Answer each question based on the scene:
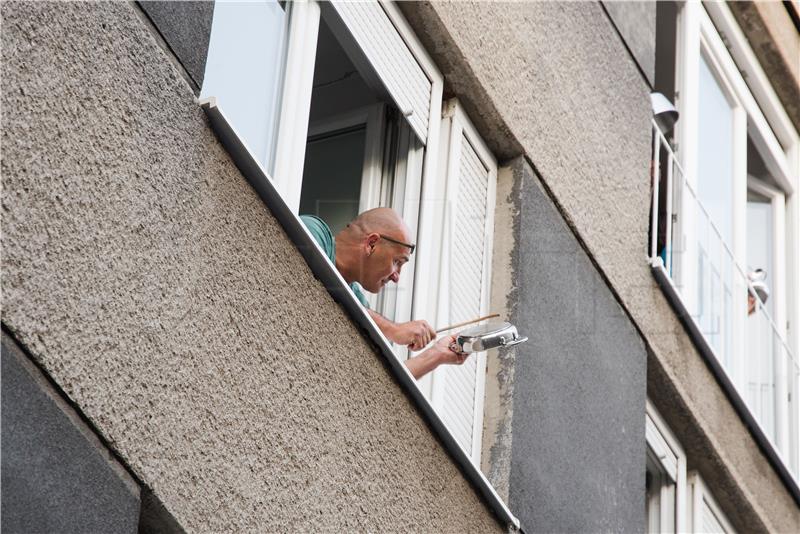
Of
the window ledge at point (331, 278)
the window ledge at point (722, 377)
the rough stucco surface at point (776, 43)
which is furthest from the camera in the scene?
the rough stucco surface at point (776, 43)

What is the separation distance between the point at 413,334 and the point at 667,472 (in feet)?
10.8

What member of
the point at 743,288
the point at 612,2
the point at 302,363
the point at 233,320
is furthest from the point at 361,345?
the point at 743,288

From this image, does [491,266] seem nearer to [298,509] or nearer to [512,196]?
[512,196]

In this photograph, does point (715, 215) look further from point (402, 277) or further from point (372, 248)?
point (372, 248)

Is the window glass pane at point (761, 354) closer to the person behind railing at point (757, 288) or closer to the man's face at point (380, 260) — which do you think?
the person behind railing at point (757, 288)

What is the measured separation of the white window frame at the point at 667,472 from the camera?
8.38 meters

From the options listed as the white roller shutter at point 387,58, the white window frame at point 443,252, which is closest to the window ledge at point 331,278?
the white window frame at point 443,252

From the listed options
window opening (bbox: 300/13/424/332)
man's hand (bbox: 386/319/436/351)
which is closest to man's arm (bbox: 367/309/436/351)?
man's hand (bbox: 386/319/436/351)

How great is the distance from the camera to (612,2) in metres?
8.38

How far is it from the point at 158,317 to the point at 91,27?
0.85 metres

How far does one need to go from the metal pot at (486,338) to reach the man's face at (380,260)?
380 millimetres

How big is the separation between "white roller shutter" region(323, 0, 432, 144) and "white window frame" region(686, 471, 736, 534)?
322 centimetres

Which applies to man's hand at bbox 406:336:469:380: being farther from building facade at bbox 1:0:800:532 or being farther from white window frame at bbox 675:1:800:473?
white window frame at bbox 675:1:800:473

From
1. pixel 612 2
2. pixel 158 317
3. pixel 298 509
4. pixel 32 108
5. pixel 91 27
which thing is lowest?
pixel 298 509
